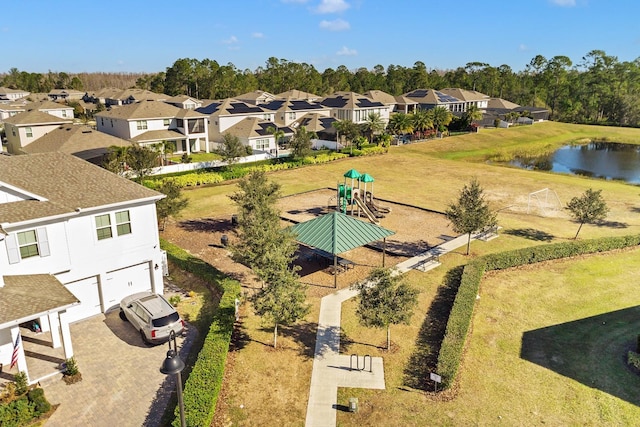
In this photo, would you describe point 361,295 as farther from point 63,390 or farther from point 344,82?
point 344,82

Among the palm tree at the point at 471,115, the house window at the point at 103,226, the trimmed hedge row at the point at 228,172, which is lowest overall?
the trimmed hedge row at the point at 228,172

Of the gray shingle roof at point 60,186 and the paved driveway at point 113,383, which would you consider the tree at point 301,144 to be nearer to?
the gray shingle roof at point 60,186

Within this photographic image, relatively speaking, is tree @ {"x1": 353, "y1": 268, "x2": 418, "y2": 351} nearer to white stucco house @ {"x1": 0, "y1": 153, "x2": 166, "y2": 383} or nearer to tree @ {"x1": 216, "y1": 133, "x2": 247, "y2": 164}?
white stucco house @ {"x1": 0, "y1": 153, "x2": 166, "y2": 383}

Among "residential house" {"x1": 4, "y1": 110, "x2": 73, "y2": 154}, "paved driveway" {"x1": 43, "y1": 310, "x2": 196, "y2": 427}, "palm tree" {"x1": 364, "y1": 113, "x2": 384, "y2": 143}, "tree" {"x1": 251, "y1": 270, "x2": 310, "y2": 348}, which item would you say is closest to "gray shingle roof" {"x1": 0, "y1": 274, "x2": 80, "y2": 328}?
"paved driveway" {"x1": 43, "y1": 310, "x2": 196, "y2": 427}

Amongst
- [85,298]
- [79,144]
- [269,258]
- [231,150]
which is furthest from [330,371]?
[79,144]

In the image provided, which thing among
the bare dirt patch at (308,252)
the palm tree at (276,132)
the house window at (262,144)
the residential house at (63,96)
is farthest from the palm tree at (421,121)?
the residential house at (63,96)

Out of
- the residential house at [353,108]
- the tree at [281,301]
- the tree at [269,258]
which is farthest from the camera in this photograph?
the residential house at [353,108]

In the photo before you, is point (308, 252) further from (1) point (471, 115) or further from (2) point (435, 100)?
(2) point (435, 100)
